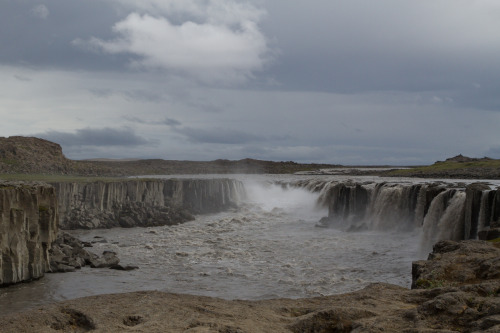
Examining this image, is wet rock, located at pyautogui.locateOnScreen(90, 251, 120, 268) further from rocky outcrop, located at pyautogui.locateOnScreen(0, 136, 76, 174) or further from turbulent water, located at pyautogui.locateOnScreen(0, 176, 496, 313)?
rocky outcrop, located at pyautogui.locateOnScreen(0, 136, 76, 174)

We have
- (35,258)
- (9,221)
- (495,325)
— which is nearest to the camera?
(495,325)

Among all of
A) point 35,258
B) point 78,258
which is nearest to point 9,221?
point 35,258

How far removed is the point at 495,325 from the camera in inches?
292

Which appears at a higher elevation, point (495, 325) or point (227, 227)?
point (495, 325)

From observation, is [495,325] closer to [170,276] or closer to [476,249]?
[476,249]

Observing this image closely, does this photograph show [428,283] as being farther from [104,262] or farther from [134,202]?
[134,202]

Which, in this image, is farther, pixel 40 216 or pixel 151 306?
pixel 40 216

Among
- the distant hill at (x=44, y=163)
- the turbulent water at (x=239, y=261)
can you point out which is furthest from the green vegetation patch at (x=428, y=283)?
the distant hill at (x=44, y=163)

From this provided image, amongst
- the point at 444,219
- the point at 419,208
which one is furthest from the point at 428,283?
the point at 419,208

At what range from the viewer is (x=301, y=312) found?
34.6 feet

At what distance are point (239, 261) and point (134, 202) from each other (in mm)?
22302

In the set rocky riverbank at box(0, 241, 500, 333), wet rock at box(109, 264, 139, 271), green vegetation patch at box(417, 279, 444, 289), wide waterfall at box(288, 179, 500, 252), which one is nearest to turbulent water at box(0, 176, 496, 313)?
wet rock at box(109, 264, 139, 271)

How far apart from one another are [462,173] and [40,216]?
220 ft

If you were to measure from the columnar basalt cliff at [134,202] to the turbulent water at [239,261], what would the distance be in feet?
6.73
